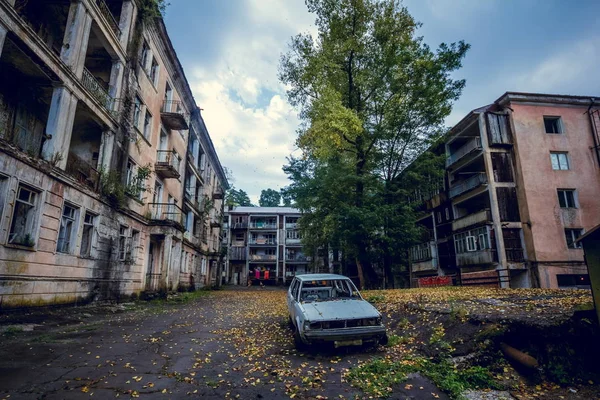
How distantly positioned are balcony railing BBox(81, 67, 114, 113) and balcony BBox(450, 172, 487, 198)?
2458 centimetres

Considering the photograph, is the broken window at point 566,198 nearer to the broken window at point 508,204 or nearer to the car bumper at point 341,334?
the broken window at point 508,204

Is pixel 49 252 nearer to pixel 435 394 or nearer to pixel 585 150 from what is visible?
pixel 435 394

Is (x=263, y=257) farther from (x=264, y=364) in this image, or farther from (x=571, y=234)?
(x=264, y=364)

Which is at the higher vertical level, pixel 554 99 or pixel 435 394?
pixel 554 99

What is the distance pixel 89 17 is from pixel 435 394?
54.1 ft

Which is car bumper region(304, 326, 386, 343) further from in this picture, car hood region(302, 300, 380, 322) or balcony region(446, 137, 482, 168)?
balcony region(446, 137, 482, 168)

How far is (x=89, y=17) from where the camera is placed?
12.6 meters

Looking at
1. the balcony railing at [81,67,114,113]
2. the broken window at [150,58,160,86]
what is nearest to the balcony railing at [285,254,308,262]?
the broken window at [150,58,160,86]

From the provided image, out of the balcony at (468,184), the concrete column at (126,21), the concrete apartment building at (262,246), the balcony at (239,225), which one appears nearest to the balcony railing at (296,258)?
the concrete apartment building at (262,246)

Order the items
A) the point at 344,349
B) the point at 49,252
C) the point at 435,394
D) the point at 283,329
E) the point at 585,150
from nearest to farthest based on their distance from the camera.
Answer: the point at 435,394, the point at 344,349, the point at 283,329, the point at 49,252, the point at 585,150

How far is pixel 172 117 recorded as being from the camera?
2053cm

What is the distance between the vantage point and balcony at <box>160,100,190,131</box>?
20328 mm

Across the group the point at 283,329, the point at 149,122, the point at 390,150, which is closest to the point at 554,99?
the point at 390,150

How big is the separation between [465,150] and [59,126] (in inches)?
1067
